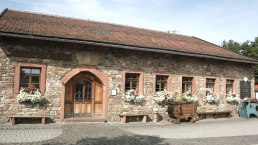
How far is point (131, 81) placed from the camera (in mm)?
13766

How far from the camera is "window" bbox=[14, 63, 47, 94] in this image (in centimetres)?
1161

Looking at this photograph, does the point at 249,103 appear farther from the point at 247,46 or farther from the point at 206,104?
the point at 247,46

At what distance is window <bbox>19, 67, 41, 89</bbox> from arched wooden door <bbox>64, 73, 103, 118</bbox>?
4.26 ft

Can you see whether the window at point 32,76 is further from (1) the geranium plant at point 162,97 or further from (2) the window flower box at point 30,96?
(1) the geranium plant at point 162,97

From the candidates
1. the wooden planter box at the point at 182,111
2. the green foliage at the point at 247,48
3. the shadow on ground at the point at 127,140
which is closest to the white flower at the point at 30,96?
the shadow on ground at the point at 127,140

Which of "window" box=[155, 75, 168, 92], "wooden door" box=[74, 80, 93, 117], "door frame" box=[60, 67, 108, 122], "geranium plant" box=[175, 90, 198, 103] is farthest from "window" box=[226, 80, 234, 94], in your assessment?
"wooden door" box=[74, 80, 93, 117]

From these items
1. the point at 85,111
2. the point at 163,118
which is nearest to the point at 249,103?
the point at 163,118

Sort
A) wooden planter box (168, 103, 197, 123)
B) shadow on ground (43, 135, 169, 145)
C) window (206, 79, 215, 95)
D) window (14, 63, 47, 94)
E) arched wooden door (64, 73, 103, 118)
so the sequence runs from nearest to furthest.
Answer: shadow on ground (43, 135, 169, 145) < window (14, 63, 47, 94) < arched wooden door (64, 73, 103, 118) < wooden planter box (168, 103, 197, 123) < window (206, 79, 215, 95)

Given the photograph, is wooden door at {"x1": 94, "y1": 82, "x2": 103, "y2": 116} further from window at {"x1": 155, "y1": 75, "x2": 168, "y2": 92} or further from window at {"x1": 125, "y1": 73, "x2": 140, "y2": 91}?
window at {"x1": 155, "y1": 75, "x2": 168, "y2": 92}

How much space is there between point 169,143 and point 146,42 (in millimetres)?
6949

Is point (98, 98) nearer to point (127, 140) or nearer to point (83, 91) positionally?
point (83, 91)

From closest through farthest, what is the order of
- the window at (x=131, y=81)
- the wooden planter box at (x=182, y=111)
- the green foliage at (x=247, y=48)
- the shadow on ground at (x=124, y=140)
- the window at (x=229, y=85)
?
the shadow on ground at (x=124, y=140), the wooden planter box at (x=182, y=111), the window at (x=131, y=81), the window at (x=229, y=85), the green foliage at (x=247, y=48)

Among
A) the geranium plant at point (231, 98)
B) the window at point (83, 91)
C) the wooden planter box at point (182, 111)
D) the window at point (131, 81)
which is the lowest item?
the wooden planter box at point (182, 111)

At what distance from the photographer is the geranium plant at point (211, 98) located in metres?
15.7
